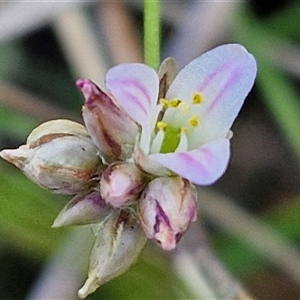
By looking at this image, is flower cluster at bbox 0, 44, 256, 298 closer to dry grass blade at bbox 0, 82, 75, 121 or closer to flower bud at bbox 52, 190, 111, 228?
flower bud at bbox 52, 190, 111, 228

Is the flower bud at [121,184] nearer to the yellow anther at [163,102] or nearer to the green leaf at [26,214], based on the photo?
the yellow anther at [163,102]

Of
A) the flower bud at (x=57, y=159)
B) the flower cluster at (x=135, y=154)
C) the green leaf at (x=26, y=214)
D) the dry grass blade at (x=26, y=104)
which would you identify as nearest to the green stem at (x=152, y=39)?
the flower cluster at (x=135, y=154)

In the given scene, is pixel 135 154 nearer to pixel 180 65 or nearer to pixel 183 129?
A: pixel 183 129

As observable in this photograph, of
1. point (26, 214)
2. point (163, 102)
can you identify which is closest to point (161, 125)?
point (163, 102)

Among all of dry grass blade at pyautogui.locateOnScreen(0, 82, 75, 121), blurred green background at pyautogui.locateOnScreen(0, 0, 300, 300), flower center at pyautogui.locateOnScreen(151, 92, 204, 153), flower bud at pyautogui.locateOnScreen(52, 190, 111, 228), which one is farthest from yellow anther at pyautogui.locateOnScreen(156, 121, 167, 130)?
dry grass blade at pyautogui.locateOnScreen(0, 82, 75, 121)

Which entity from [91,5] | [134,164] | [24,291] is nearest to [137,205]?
[134,164]

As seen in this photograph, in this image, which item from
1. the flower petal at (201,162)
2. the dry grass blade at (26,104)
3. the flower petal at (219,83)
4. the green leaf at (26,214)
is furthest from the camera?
the dry grass blade at (26,104)

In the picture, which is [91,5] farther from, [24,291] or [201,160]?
[201,160]
